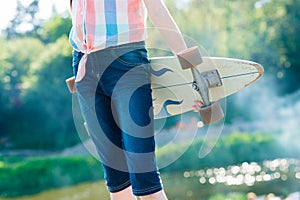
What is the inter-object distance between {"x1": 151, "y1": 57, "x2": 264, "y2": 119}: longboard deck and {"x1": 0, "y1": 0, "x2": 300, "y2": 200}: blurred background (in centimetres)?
374

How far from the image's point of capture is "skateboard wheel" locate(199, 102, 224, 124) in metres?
1.10

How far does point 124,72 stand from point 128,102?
59 mm

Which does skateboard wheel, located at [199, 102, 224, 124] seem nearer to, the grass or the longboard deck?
the longboard deck

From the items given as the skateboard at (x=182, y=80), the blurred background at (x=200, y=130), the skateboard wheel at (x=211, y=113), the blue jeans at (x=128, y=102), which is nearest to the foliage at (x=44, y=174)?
the blurred background at (x=200, y=130)

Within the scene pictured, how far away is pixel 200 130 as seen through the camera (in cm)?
892

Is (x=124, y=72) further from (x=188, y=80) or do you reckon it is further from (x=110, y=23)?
(x=188, y=80)

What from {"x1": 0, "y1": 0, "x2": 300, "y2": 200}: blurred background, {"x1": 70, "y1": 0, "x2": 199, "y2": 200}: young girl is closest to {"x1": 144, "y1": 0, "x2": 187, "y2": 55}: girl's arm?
{"x1": 70, "y1": 0, "x2": 199, "y2": 200}: young girl

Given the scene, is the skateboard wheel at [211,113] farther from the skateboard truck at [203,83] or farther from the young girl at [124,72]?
the young girl at [124,72]

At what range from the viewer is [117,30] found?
1114mm

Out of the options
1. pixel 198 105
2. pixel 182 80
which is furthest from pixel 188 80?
pixel 198 105

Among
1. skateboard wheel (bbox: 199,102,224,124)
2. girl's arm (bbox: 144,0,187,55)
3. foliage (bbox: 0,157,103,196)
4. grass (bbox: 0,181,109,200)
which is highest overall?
girl's arm (bbox: 144,0,187,55)

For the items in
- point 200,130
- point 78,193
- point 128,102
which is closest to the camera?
point 128,102

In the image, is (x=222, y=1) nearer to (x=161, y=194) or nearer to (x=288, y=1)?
(x=288, y=1)

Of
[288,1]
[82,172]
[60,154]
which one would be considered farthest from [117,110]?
[288,1]
